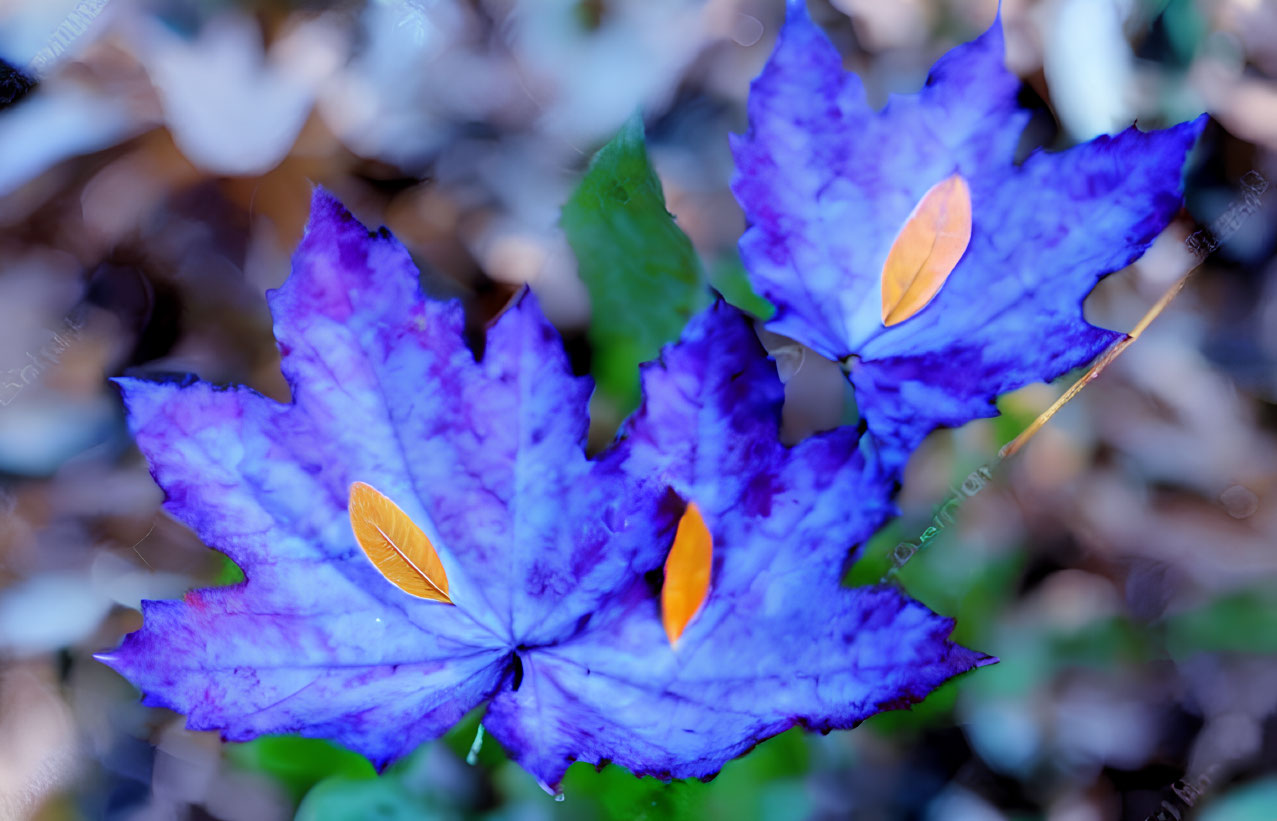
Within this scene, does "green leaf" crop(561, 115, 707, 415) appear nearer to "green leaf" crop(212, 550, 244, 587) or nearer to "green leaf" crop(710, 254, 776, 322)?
"green leaf" crop(710, 254, 776, 322)

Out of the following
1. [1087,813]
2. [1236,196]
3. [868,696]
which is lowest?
[1087,813]

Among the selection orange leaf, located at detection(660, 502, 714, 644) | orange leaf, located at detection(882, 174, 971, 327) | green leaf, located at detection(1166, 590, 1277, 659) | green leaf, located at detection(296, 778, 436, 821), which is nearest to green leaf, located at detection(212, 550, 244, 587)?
green leaf, located at detection(296, 778, 436, 821)

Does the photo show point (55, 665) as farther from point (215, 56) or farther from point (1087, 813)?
point (1087, 813)

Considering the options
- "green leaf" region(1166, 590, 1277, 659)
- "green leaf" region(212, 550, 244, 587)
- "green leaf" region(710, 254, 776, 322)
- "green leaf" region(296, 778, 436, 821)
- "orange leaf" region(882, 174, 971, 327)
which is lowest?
"green leaf" region(296, 778, 436, 821)

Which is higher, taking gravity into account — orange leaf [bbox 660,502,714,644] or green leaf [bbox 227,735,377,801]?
orange leaf [bbox 660,502,714,644]

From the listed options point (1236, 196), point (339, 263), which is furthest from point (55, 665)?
point (1236, 196)

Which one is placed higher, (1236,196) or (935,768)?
(1236,196)

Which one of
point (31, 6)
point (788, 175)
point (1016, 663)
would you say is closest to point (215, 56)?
point (31, 6)

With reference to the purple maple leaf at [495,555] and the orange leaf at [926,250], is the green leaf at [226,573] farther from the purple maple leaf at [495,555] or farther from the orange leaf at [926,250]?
the orange leaf at [926,250]
